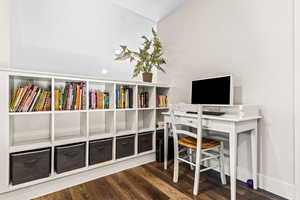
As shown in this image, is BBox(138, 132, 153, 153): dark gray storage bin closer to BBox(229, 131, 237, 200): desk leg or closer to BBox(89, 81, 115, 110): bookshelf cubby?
BBox(89, 81, 115, 110): bookshelf cubby

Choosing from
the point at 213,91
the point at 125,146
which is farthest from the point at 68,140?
the point at 213,91

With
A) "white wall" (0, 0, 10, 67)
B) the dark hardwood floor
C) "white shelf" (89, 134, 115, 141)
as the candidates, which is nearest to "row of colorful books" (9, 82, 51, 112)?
"white wall" (0, 0, 10, 67)

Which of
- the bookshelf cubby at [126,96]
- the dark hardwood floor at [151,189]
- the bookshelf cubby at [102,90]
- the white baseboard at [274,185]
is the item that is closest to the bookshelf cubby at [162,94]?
the bookshelf cubby at [126,96]

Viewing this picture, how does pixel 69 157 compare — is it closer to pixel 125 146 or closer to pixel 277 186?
pixel 125 146

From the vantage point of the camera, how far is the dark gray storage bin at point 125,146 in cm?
206

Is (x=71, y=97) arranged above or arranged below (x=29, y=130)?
above

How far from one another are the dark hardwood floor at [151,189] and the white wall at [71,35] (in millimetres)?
1481

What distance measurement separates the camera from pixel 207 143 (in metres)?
1.67

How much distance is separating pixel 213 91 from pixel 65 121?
6.39ft

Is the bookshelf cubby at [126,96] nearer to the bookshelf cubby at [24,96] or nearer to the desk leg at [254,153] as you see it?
the bookshelf cubby at [24,96]

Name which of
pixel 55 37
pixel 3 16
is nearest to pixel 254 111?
pixel 55 37

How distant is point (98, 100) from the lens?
6.49 feet

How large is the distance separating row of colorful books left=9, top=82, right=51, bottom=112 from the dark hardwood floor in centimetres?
92

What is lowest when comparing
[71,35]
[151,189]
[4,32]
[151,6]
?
[151,189]
